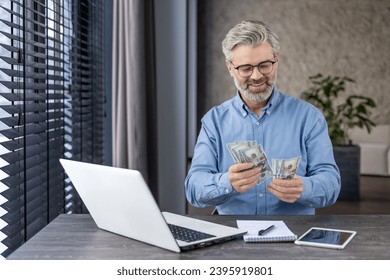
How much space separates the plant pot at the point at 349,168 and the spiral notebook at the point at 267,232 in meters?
4.21

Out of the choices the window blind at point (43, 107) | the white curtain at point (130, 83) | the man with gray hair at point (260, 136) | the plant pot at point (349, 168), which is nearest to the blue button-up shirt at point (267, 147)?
the man with gray hair at point (260, 136)

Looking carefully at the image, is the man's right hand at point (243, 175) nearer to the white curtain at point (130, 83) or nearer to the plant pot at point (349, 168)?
the white curtain at point (130, 83)

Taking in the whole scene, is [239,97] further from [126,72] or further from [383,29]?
[383,29]

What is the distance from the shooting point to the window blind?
207 cm

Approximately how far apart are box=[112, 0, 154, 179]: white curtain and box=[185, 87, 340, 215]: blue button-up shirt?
3.28 ft

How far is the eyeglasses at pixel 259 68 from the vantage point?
2.30 meters

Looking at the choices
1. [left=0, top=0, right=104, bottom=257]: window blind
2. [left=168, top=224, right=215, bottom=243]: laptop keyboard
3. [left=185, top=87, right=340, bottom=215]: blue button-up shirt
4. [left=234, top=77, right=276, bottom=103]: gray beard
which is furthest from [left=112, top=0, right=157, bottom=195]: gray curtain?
[left=168, top=224, right=215, bottom=243]: laptop keyboard

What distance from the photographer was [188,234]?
1.61m

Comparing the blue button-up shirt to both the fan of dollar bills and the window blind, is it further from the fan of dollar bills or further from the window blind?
the window blind

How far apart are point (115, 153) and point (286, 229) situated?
77.9 inches

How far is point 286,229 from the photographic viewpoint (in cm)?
168

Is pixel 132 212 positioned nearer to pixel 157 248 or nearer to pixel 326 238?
pixel 157 248

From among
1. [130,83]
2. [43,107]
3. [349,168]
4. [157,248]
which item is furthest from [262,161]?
[349,168]
